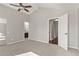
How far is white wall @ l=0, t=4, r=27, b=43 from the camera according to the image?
3531 mm

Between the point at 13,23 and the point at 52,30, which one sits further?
the point at 52,30

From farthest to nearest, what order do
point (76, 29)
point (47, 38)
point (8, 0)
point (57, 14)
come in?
point (47, 38) < point (57, 14) < point (76, 29) < point (8, 0)

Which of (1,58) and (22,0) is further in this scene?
(1,58)

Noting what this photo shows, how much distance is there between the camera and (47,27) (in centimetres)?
610

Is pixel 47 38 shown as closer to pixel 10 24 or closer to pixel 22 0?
pixel 10 24

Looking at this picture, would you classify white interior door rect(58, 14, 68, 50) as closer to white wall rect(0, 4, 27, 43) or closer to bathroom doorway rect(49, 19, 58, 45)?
bathroom doorway rect(49, 19, 58, 45)

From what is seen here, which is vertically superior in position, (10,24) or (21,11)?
(21,11)

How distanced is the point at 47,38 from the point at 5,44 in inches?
125

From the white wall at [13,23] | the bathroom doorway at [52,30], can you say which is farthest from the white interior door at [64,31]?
the white wall at [13,23]

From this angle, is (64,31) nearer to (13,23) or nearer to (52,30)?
(52,30)

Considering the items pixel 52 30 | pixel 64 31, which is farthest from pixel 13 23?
pixel 52 30

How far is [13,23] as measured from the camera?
3957mm

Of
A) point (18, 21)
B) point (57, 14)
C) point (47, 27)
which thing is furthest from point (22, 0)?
point (47, 27)

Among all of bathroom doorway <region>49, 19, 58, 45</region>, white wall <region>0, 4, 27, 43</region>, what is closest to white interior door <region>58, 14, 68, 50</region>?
bathroom doorway <region>49, 19, 58, 45</region>
